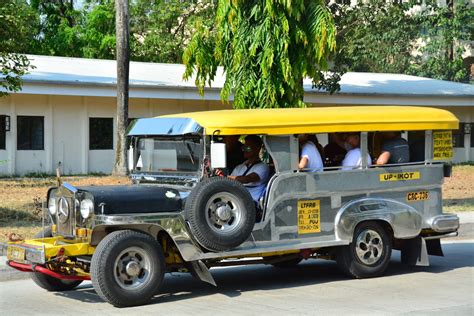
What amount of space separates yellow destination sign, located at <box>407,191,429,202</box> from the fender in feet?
0.37

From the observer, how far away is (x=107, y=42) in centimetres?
4066

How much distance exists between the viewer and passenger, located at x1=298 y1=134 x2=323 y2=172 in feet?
33.7

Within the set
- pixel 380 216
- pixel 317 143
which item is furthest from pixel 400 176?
pixel 317 143

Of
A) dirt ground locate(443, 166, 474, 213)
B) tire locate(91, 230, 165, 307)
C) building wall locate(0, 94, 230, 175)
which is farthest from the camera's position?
building wall locate(0, 94, 230, 175)

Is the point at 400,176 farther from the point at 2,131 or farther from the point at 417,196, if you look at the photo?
the point at 2,131

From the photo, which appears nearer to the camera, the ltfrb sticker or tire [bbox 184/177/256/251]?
tire [bbox 184/177/256/251]

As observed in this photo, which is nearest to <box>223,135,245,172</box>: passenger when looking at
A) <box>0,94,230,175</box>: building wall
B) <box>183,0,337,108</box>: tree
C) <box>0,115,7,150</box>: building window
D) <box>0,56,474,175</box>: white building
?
<box>183,0,337,108</box>: tree

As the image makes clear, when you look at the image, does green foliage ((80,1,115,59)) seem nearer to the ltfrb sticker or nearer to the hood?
the ltfrb sticker

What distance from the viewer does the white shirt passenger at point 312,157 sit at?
10.3 metres

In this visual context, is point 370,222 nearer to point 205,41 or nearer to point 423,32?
point 205,41

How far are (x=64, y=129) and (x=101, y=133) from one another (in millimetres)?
1407

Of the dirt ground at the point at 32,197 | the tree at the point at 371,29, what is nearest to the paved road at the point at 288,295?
the dirt ground at the point at 32,197

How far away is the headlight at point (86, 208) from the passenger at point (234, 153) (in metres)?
1.96

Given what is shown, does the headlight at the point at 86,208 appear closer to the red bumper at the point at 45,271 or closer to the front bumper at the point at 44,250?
the front bumper at the point at 44,250
